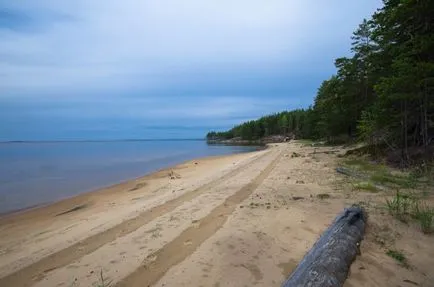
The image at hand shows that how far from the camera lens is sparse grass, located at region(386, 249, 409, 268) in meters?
5.13

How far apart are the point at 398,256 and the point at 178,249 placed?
3.69 meters

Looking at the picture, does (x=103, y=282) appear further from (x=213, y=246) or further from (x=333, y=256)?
(x=333, y=256)

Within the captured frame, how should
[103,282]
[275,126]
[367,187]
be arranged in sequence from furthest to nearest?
[275,126], [367,187], [103,282]

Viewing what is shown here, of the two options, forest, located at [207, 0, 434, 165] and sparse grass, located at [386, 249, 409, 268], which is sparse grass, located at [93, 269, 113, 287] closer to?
sparse grass, located at [386, 249, 409, 268]

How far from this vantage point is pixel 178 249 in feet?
18.8

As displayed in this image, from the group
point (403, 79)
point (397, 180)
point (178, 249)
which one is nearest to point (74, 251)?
point (178, 249)

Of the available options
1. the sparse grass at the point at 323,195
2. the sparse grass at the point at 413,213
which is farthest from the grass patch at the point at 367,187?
the sparse grass at the point at 413,213

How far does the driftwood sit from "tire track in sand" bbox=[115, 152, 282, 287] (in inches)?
77.0

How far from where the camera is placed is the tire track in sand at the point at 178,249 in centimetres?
468

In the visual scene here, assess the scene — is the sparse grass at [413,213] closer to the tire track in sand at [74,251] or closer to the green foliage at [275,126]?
the tire track in sand at [74,251]

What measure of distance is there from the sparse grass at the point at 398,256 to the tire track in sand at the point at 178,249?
10.4 ft

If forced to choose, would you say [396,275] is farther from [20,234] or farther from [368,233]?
[20,234]

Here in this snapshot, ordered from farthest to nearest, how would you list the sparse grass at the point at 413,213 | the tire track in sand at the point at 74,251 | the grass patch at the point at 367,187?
the grass patch at the point at 367,187
the sparse grass at the point at 413,213
the tire track in sand at the point at 74,251

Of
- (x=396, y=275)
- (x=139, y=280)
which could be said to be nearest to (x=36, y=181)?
(x=139, y=280)
